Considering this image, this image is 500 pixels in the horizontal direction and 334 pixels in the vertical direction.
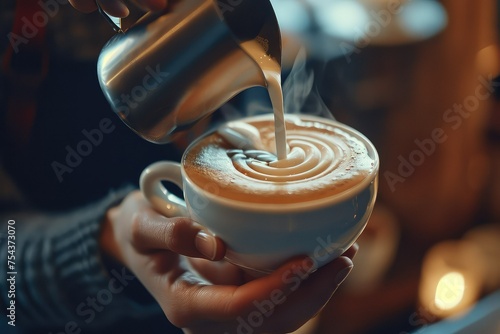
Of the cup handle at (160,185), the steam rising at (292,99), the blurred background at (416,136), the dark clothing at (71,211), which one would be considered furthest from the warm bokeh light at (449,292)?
the cup handle at (160,185)

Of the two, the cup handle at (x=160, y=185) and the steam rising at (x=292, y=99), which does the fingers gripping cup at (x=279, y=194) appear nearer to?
the cup handle at (x=160, y=185)

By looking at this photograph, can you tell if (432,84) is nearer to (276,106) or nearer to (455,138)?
(455,138)

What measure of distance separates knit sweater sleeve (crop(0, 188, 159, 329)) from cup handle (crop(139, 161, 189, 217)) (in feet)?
0.80

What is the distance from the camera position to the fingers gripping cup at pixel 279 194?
617mm

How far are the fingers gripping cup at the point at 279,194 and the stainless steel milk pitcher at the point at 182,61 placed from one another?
0.28ft

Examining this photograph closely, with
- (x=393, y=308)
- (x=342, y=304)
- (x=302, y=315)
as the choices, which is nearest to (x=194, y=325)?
(x=302, y=315)

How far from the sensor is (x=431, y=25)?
1.60 metres

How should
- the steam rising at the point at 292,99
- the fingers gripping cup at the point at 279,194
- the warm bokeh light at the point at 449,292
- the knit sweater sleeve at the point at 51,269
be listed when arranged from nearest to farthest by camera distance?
the fingers gripping cup at the point at 279,194 < the knit sweater sleeve at the point at 51,269 < the steam rising at the point at 292,99 < the warm bokeh light at the point at 449,292

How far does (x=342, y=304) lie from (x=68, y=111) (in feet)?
3.48

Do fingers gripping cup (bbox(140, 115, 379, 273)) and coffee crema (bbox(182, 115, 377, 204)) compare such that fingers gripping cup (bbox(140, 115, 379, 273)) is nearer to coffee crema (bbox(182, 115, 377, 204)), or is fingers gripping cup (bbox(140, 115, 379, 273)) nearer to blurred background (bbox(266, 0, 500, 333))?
coffee crema (bbox(182, 115, 377, 204))

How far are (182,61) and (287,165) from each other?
20cm

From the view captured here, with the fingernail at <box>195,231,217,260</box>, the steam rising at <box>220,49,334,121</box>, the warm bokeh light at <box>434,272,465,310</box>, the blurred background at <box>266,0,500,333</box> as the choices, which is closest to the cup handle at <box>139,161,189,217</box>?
the fingernail at <box>195,231,217,260</box>

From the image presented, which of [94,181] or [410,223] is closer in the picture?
[94,181]

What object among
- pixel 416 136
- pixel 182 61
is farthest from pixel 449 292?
pixel 182 61
